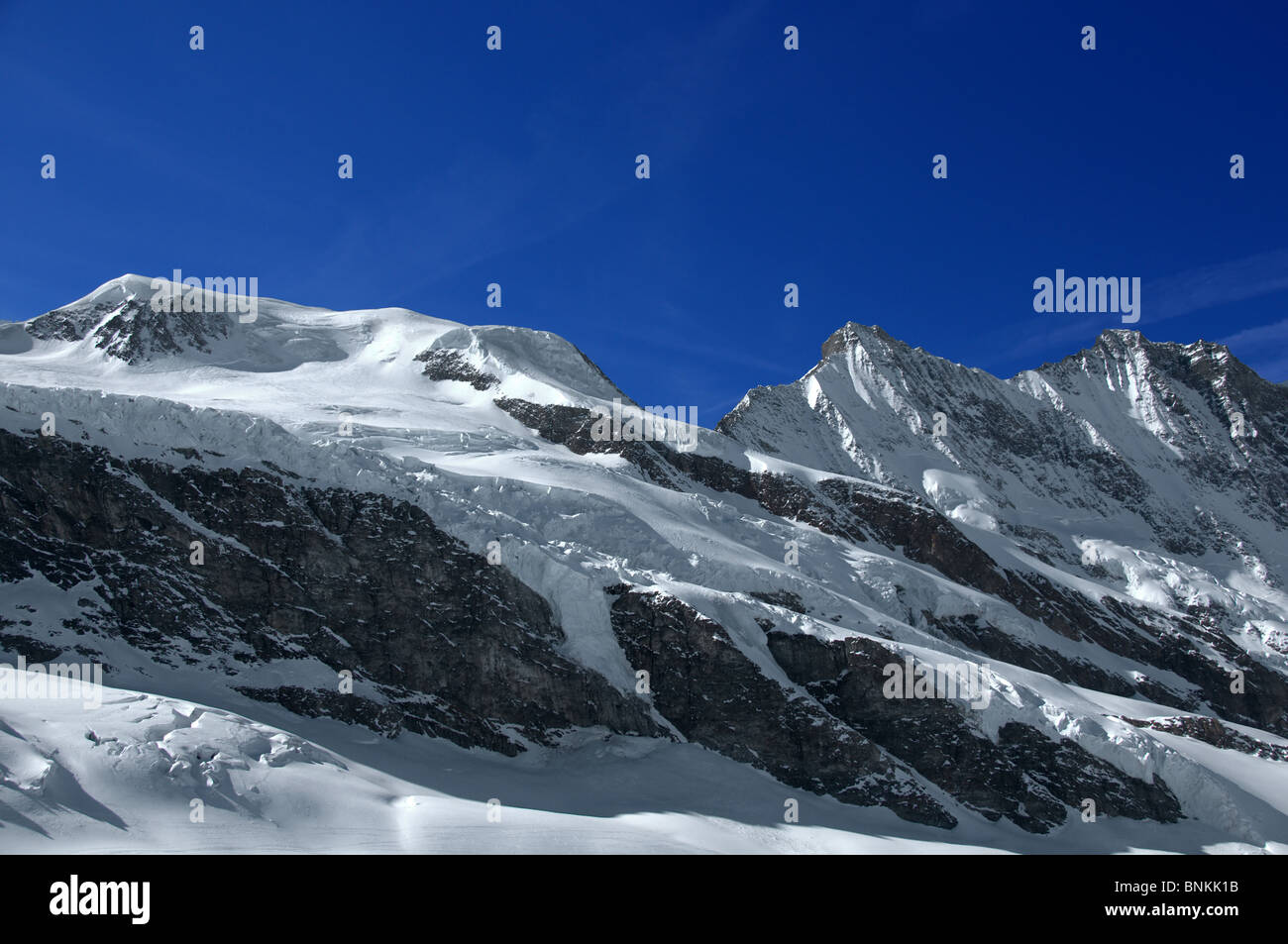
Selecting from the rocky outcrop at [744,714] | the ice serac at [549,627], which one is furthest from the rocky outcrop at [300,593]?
the rocky outcrop at [744,714]

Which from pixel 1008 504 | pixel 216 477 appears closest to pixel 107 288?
pixel 216 477

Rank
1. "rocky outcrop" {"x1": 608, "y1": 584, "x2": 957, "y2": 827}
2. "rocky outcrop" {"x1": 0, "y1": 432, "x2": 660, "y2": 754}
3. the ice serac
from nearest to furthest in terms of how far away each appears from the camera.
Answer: "rocky outcrop" {"x1": 0, "y1": 432, "x2": 660, "y2": 754} → the ice serac → "rocky outcrop" {"x1": 608, "y1": 584, "x2": 957, "y2": 827}

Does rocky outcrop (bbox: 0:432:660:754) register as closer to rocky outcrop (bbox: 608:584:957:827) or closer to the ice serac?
the ice serac

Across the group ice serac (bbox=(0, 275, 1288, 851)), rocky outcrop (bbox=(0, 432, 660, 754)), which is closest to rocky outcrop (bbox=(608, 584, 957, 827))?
ice serac (bbox=(0, 275, 1288, 851))

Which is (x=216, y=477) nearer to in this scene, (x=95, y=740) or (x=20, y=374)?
(x=95, y=740)

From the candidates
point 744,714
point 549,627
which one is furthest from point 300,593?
point 744,714

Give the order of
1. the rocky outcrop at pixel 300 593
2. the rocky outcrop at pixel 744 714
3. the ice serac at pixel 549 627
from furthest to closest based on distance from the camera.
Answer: the rocky outcrop at pixel 744 714
the ice serac at pixel 549 627
the rocky outcrop at pixel 300 593

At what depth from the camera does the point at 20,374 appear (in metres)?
102

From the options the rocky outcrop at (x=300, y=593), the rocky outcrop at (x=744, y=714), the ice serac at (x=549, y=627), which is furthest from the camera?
the rocky outcrop at (x=744, y=714)

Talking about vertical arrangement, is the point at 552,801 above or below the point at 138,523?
below

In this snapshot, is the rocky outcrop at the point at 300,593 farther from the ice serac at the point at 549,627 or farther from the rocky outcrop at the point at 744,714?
the rocky outcrop at the point at 744,714

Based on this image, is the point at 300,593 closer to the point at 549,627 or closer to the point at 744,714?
the point at 549,627
